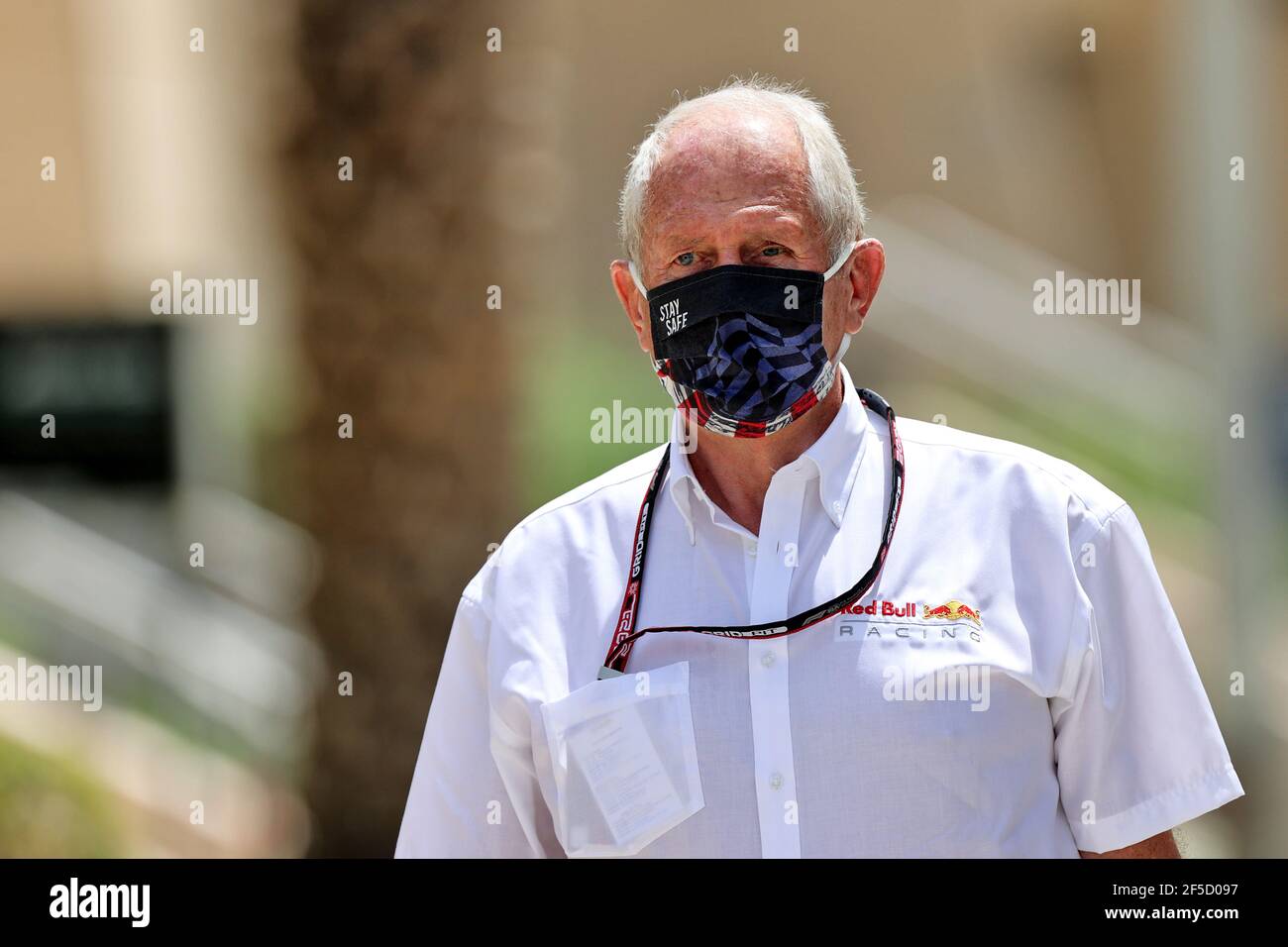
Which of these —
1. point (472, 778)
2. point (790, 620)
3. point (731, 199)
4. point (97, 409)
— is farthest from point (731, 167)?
point (97, 409)

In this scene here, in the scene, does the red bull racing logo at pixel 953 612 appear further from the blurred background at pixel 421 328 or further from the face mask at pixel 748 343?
the blurred background at pixel 421 328

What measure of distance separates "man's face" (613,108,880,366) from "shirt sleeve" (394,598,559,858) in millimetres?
697

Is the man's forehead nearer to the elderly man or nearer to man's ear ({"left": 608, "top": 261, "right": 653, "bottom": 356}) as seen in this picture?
the elderly man

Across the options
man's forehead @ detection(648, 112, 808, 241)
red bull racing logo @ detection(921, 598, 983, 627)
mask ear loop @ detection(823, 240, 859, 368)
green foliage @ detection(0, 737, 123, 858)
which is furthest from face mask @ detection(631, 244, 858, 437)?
green foliage @ detection(0, 737, 123, 858)

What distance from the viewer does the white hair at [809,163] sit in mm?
2303

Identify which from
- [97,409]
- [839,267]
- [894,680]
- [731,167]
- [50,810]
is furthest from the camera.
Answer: [97,409]

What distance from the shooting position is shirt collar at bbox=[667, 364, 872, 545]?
227cm

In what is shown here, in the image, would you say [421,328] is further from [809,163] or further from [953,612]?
[953,612]

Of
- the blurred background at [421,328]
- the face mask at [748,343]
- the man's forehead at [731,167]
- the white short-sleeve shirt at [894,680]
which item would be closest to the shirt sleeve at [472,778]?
the white short-sleeve shirt at [894,680]

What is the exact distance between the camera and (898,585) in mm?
2170

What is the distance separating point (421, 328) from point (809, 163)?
2563mm

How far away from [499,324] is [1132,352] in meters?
3.92

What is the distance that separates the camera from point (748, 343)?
2354 millimetres
